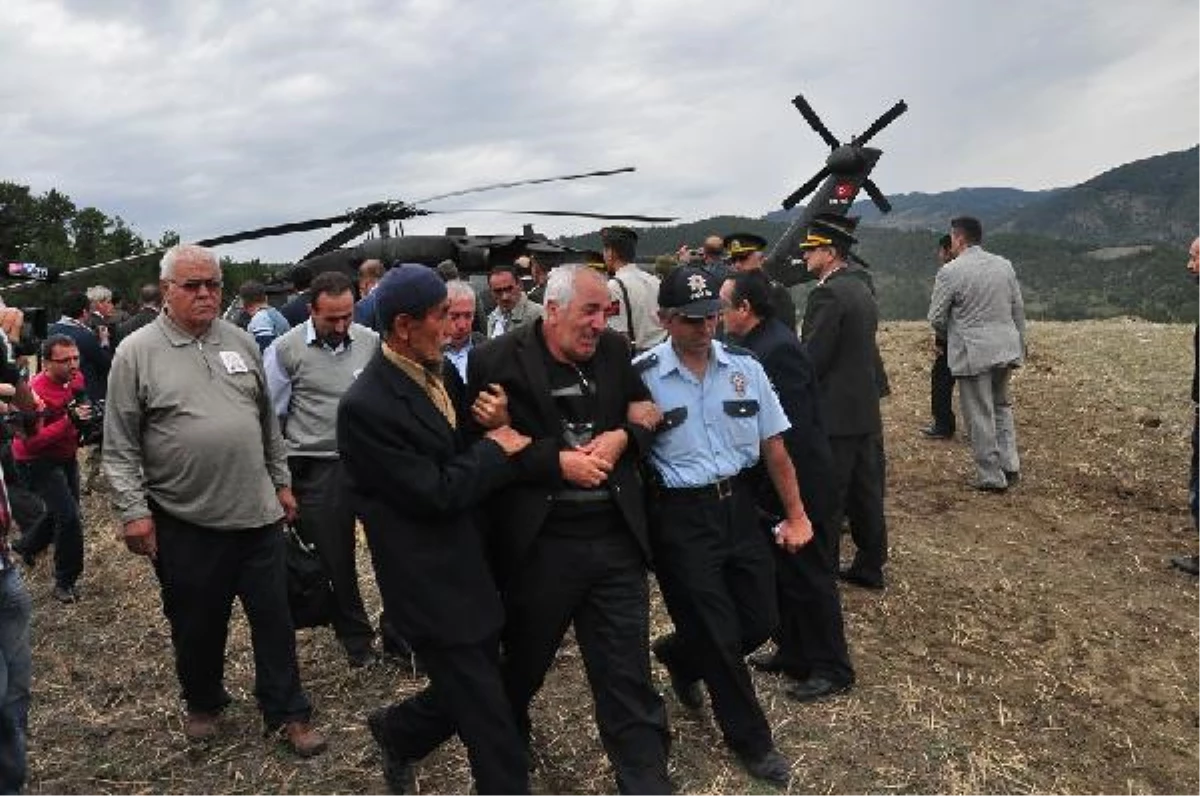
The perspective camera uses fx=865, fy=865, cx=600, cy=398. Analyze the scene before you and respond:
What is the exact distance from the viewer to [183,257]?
12.5 feet

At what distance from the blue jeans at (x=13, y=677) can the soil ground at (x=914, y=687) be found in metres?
0.72

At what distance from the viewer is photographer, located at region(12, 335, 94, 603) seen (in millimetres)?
6398

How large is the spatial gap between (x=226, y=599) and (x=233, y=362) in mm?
1102

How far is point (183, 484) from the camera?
3844 mm

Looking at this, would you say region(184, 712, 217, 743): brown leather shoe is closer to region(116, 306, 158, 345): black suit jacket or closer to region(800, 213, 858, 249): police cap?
region(800, 213, 858, 249): police cap

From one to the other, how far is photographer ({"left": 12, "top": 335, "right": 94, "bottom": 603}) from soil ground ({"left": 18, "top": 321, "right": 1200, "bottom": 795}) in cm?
31

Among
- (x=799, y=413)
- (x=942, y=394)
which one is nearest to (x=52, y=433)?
(x=799, y=413)

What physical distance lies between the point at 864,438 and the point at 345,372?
3.24 metres

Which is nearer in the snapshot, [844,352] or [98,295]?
[844,352]

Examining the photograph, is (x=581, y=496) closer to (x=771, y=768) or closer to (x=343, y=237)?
(x=771, y=768)

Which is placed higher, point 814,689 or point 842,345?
point 842,345

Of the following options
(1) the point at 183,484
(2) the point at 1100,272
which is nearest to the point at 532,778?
(1) the point at 183,484

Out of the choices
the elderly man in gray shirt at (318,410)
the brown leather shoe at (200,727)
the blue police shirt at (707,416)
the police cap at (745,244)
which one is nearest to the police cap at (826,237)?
the police cap at (745,244)

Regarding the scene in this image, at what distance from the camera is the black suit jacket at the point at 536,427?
3146mm
